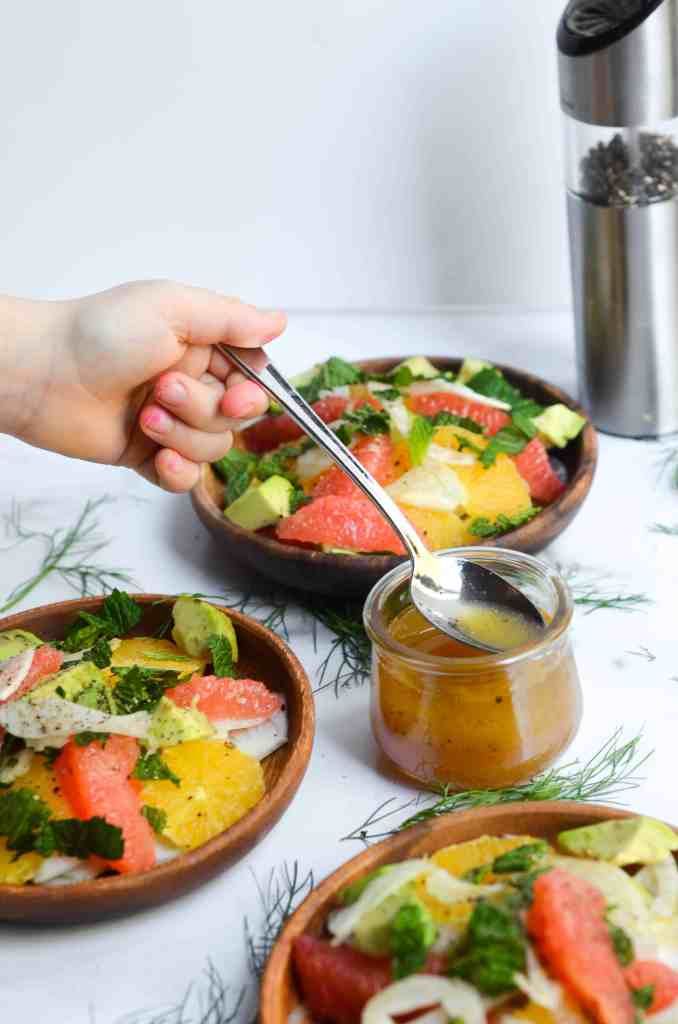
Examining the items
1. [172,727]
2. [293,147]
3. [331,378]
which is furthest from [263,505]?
[293,147]

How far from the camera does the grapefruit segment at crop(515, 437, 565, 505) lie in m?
1.92

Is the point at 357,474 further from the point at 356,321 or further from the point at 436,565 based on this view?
the point at 356,321

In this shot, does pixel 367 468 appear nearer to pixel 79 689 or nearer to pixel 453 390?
pixel 453 390

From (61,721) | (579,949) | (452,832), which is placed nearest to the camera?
(579,949)

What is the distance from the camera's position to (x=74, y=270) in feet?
9.70

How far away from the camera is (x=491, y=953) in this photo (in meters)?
1.09

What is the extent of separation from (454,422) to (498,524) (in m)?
0.21

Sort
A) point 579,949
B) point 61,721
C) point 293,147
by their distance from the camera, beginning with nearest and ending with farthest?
point 579,949 → point 61,721 → point 293,147

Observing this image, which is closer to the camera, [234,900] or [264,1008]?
[264,1008]

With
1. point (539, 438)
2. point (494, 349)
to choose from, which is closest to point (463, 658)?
point (539, 438)

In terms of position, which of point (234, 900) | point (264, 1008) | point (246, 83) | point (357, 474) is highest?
point (246, 83)

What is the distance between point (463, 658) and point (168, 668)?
0.37 metres

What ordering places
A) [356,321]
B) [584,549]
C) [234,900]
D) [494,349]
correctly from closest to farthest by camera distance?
[234,900], [584,549], [494,349], [356,321]

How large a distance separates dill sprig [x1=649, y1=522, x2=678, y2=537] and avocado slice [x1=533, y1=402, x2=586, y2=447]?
0.18 m
